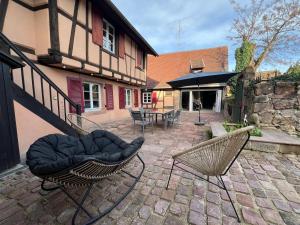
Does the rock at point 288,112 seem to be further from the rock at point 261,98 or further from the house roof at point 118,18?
the house roof at point 118,18

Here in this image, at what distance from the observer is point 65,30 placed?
3.89 m

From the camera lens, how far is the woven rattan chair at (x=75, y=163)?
122 cm

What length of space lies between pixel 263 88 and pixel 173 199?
390 cm

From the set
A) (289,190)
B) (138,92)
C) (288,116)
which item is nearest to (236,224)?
(289,190)

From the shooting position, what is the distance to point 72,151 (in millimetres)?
2041

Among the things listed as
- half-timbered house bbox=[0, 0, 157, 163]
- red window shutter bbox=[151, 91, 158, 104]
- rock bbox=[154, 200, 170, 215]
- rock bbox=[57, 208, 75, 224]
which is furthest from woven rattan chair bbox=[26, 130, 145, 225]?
red window shutter bbox=[151, 91, 158, 104]

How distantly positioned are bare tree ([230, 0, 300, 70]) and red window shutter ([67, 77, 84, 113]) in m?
10.8

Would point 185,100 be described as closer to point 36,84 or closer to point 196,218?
point 36,84

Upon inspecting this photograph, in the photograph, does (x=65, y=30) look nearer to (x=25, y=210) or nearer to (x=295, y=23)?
(x=25, y=210)

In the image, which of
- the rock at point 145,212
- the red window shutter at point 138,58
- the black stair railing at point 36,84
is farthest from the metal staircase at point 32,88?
the red window shutter at point 138,58

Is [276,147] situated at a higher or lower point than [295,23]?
lower

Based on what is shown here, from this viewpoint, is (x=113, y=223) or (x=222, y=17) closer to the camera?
(x=113, y=223)

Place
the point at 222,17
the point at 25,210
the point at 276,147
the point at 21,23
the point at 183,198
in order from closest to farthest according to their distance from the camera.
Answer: the point at 25,210 → the point at 183,198 → the point at 276,147 → the point at 21,23 → the point at 222,17

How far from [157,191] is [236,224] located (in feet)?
2.84
